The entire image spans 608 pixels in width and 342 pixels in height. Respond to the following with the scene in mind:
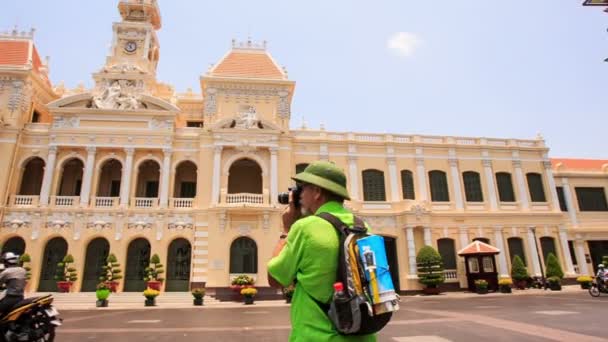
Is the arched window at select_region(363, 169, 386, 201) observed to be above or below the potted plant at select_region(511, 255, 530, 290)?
above

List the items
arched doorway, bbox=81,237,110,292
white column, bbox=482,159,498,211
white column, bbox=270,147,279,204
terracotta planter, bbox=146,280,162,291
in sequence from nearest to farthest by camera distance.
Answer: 1. terracotta planter, bbox=146,280,162,291
2. arched doorway, bbox=81,237,110,292
3. white column, bbox=270,147,279,204
4. white column, bbox=482,159,498,211

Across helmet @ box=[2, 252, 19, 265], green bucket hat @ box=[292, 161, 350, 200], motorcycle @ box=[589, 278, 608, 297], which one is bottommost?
motorcycle @ box=[589, 278, 608, 297]

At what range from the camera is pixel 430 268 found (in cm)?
2070

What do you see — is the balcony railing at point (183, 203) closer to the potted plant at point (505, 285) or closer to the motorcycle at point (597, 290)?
the potted plant at point (505, 285)

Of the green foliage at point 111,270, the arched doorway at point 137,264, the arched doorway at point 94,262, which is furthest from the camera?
the arched doorway at point 137,264

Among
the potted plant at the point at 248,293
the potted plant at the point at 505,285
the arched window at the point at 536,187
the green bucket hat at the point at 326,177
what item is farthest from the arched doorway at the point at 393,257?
the green bucket hat at the point at 326,177

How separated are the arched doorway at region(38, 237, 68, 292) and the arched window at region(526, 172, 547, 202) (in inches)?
1162

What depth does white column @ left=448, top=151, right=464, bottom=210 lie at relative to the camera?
24.0 m

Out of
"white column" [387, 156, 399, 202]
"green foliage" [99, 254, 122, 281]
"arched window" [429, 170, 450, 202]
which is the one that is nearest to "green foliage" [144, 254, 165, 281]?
"green foliage" [99, 254, 122, 281]

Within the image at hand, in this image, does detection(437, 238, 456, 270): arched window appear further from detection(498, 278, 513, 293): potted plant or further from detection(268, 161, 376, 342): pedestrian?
detection(268, 161, 376, 342): pedestrian

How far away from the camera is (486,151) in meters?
25.3

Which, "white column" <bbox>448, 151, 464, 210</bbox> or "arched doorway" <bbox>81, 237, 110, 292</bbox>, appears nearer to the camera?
"arched doorway" <bbox>81, 237, 110, 292</bbox>

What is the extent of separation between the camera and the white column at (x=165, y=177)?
834 inches

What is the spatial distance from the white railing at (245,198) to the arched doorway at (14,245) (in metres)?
11.3
